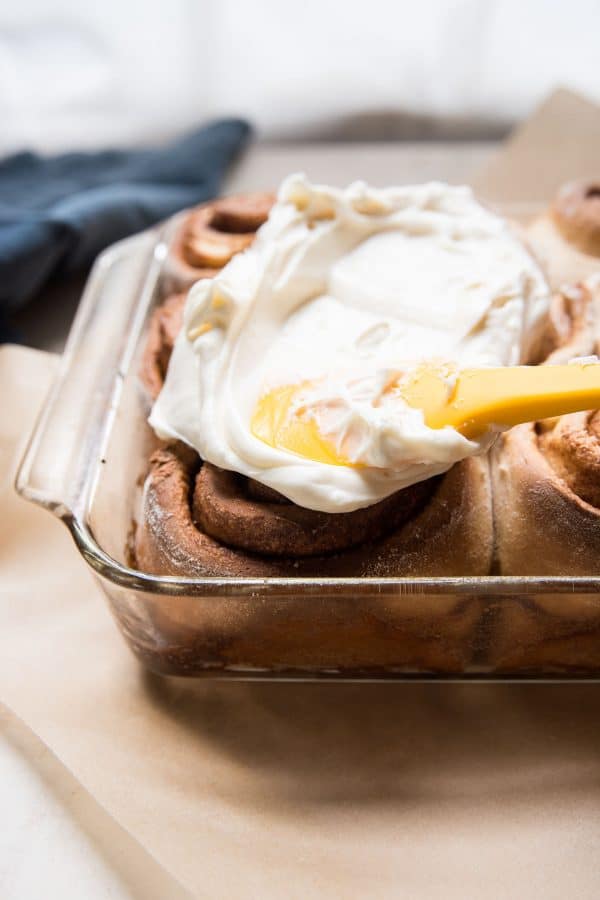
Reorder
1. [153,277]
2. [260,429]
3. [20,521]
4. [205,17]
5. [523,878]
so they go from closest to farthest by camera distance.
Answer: [523,878]
[260,429]
[20,521]
[153,277]
[205,17]

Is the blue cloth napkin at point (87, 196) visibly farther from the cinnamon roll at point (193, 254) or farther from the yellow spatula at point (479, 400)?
the yellow spatula at point (479, 400)

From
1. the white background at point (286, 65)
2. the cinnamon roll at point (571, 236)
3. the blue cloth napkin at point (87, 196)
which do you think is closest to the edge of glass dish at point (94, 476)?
the cinnamon roll at point (571, 236)

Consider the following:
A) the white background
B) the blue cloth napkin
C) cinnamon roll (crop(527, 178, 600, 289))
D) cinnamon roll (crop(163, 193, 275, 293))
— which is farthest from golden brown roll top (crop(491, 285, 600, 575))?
the white background

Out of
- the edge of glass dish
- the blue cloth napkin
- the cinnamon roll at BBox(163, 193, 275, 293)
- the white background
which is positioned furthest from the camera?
the white background

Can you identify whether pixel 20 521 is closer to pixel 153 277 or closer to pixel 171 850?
pixel 153 277

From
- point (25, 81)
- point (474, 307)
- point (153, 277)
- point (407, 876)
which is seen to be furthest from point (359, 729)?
point (25, 81)

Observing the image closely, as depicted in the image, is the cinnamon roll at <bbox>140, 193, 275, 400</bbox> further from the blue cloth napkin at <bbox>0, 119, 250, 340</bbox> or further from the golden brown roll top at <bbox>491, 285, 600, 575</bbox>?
the golden brown roll top at <bbox>491, 285, 600, 575</bbox>
